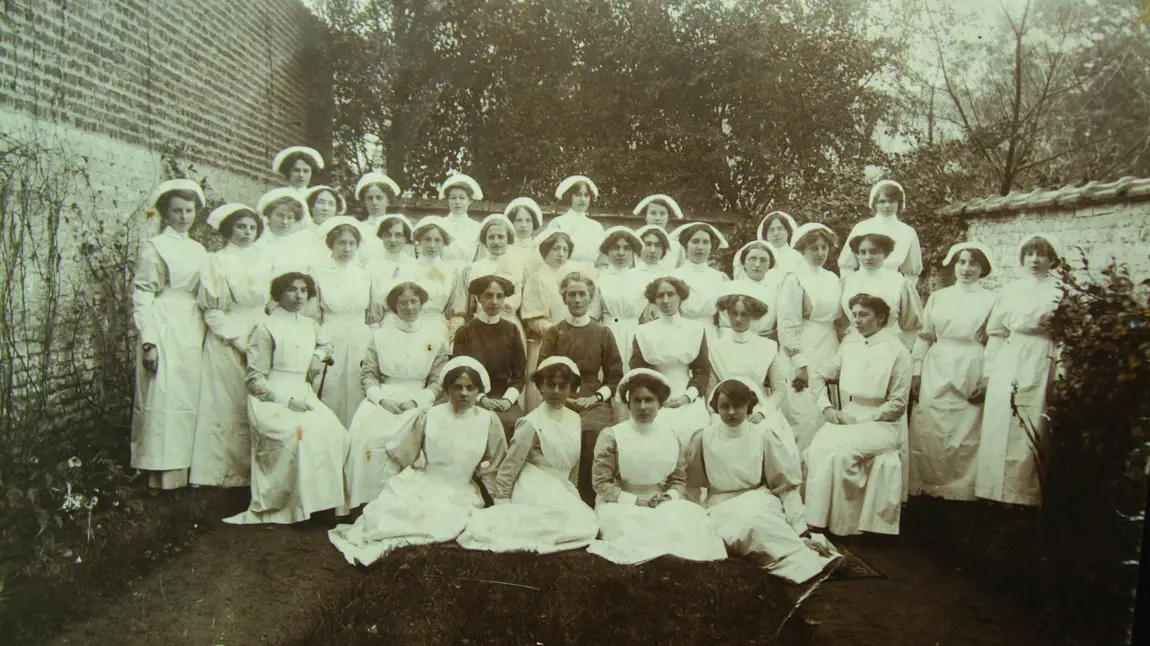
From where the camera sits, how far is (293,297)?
4766mm

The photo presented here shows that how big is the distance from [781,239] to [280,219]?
374 centimetres

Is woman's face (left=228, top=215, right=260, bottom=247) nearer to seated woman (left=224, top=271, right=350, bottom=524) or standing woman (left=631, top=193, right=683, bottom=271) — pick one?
seated woman (left=224, top=271, right=350, bottom=524)

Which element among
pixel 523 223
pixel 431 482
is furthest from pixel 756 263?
pixel 431 482

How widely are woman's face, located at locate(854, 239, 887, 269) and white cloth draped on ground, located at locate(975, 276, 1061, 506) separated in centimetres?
84

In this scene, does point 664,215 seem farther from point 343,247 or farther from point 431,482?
point 431,482

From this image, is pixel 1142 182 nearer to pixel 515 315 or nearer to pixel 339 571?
pixel 515 315

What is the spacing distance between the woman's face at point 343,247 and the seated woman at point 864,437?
3.18m

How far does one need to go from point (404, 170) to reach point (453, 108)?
3.71ft

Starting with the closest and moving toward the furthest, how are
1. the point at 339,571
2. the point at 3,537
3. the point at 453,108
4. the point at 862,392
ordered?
1. the point at 3,537
2. the point at 339,571
3. the point at 862,392
4. the point at 453,108

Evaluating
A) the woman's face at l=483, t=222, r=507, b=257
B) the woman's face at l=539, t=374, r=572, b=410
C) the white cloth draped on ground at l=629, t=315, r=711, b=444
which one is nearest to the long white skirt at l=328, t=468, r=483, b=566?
the woman's face at l=539, t=374, r=572, b=410

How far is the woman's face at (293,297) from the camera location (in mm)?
4758

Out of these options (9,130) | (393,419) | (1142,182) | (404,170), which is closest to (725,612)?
(393,419)

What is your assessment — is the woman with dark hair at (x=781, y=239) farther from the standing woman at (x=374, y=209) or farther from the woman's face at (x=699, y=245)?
the standing woman at (x=374, y=209)

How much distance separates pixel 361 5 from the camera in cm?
666
